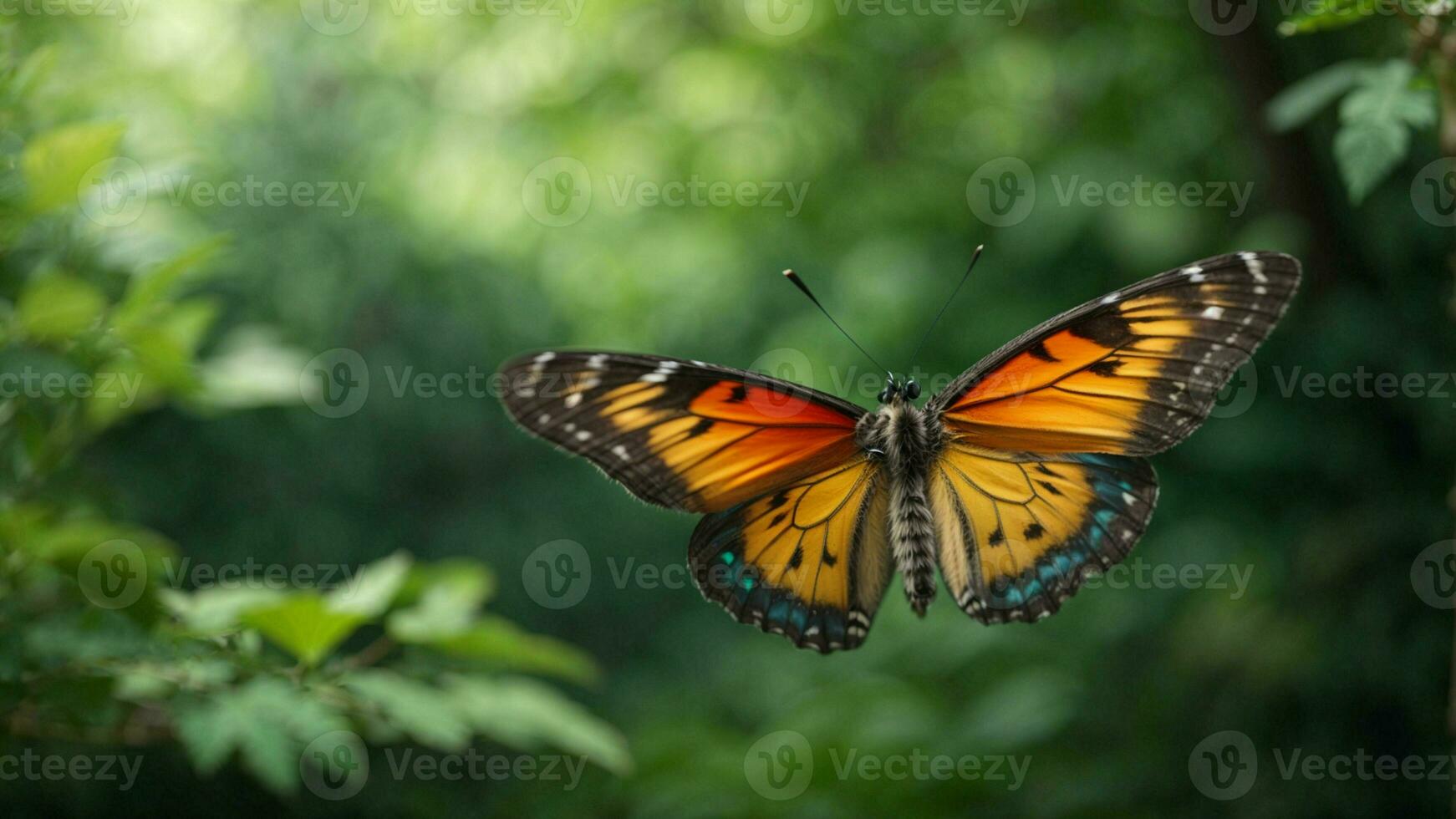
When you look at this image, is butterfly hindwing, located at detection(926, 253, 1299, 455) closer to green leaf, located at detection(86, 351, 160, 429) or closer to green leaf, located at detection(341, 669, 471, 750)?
green leaf, located at detection(341, 669, 471, 750)

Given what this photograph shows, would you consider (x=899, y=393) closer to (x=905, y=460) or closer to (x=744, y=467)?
(x=905, y=460)

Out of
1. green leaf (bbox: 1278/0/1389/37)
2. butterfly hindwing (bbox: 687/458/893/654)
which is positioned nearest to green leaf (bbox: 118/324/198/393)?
butterfly hindwing (bbox: 687/458/893/654)

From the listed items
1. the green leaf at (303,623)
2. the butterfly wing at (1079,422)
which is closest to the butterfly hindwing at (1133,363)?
the butterfly wing at (1079,422)

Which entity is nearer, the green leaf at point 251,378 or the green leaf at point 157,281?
the green leaf at point 157,281

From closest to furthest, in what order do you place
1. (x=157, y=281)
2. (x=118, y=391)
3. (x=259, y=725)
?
(x=259, y=725)
(x=157, y=281)
(x=118, y=391)

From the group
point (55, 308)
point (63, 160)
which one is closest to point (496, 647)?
point (55, 308)

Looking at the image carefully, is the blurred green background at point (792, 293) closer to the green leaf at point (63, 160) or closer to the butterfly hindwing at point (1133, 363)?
the green leaf at point (63, 160)
